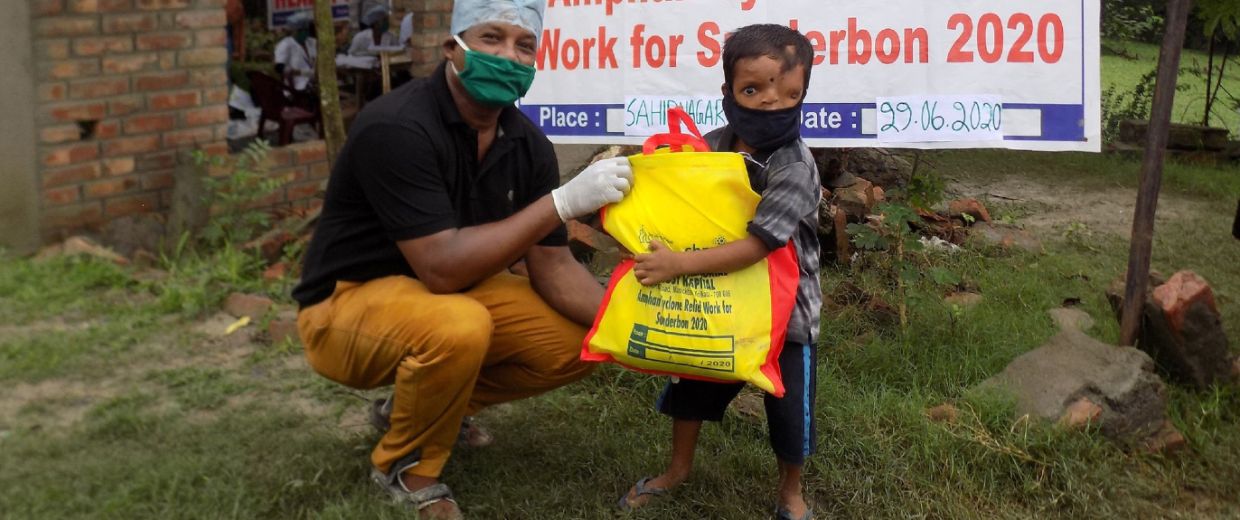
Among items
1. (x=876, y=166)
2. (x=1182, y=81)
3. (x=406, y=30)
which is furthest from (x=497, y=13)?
(x=1182, y=81)

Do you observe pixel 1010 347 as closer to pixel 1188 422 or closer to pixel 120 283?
pixel 1188 422

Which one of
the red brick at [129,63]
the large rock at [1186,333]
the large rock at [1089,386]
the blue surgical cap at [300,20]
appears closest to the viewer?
the large rock at [1089,386]

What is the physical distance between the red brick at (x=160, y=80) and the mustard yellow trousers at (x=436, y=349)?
9.51 feet

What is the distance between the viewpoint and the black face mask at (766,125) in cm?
266

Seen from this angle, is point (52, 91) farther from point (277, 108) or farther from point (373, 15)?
point (373, 15)

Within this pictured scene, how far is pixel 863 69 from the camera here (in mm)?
3934

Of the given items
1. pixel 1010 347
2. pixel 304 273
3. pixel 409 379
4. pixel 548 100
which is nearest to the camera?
pixel 409 379

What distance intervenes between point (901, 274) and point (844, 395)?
22.6 inches

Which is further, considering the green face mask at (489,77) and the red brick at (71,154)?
the red brick at (71,154)

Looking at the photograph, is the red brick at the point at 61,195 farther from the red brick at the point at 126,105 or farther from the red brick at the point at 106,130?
the red brick at the point at 126,105

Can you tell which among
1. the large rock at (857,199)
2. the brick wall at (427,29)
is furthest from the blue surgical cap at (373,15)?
the large rock at (857,199)

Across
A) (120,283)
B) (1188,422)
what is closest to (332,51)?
(120,283)

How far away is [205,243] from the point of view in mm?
5426

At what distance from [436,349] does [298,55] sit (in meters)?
5.69
